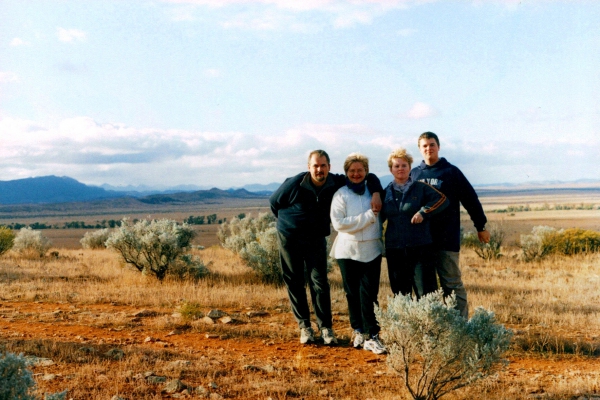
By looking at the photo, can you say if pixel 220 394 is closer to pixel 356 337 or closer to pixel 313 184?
pixel 356 337

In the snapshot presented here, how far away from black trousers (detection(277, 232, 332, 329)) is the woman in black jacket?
34.1 inches

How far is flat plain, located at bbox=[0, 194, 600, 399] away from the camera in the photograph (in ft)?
14.9

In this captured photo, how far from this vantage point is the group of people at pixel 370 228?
17.3 feet

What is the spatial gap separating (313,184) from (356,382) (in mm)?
2153

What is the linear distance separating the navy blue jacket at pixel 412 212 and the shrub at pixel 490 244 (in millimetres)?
11264

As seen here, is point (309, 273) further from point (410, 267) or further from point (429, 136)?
point (429, 136)

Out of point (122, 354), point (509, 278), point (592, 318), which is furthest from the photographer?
point (509, 278)

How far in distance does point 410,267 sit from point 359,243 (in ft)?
1.92

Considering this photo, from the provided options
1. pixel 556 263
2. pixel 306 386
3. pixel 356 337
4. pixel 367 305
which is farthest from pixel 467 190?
pixel 556 263

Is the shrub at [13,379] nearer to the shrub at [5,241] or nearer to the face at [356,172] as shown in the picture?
the face at [356,172]

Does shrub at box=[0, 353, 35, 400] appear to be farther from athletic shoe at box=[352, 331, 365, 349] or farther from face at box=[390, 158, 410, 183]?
face at box=[390, 158, 410, 183]

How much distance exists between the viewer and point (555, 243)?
15.9 m

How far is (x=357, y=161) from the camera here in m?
5.60

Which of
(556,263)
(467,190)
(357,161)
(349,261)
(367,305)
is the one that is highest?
(357,161)
